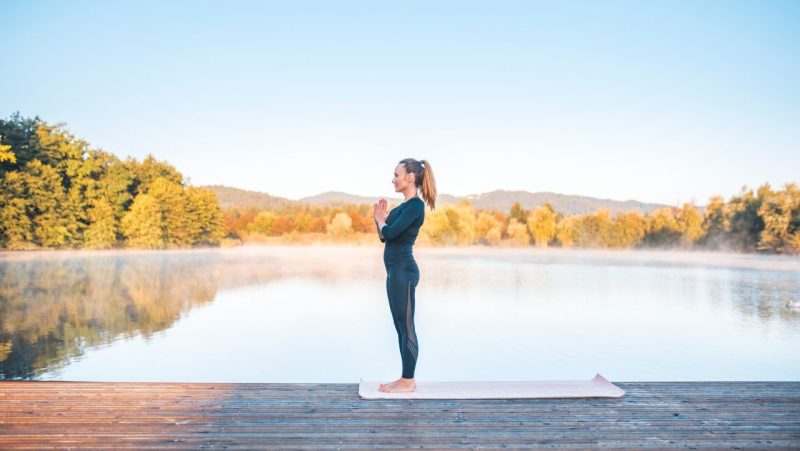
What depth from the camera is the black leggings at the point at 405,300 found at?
10.5 feet

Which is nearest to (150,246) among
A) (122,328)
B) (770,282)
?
(122,328)

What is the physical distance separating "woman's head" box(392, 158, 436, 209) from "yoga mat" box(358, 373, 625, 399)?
0.99 m

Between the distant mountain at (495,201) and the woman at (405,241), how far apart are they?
1289 inches

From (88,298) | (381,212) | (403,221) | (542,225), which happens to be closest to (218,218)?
(542,225)

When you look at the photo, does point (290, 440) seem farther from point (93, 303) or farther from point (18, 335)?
point (93, 303)

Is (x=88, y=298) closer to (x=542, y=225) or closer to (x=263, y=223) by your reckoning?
(x=263, y=223)

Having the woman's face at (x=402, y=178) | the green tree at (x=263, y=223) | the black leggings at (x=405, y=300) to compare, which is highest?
the green tree at (x=263, y=223)

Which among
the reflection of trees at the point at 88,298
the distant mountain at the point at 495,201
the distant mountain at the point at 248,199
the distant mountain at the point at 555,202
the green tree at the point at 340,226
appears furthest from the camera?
the distant mountain at the point at 248,199

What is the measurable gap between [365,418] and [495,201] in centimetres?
3750

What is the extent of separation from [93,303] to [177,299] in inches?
54.5

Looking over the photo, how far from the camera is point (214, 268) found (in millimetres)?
18406

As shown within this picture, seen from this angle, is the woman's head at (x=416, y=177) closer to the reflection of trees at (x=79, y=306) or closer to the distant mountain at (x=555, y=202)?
the reflection of trees at (x=79, y=306)

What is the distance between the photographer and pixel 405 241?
320 cm

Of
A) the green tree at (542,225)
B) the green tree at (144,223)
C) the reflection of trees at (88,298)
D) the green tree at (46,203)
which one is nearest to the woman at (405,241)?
the reflection of trees at (88,298)
